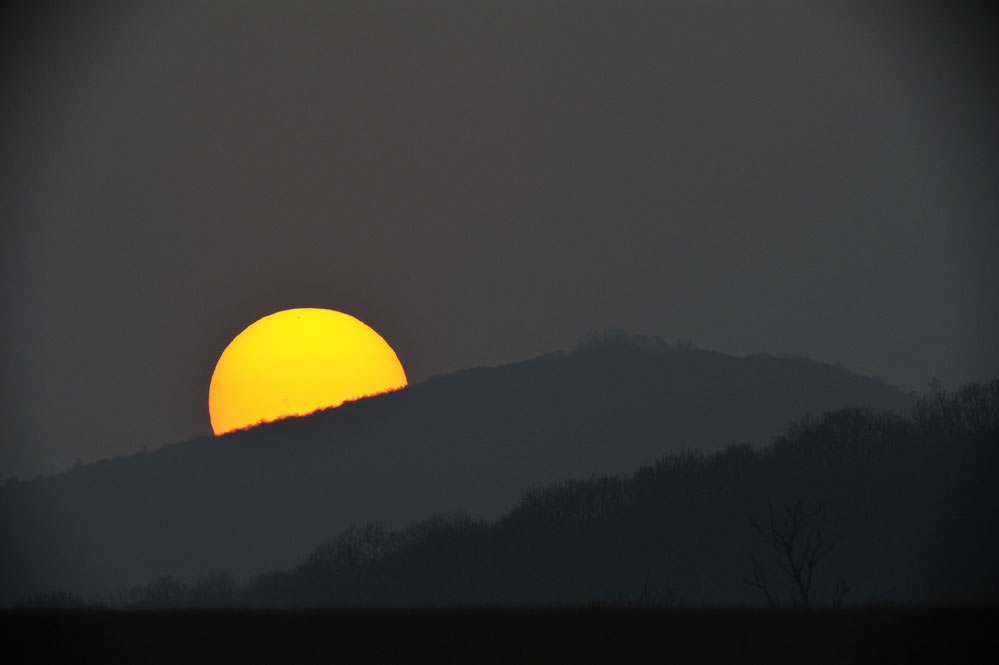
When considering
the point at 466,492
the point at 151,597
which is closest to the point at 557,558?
the point at 151,597

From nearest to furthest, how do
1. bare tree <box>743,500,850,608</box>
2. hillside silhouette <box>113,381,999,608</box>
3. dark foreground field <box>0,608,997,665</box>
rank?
dark foreground field <box>0,608,997,665</box> < bare tree <box>743,500,850,608</box> < hillside silhouette <box>113,381,999,608</box>

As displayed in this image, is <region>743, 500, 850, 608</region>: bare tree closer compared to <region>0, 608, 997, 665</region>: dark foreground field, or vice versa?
<region>0, 608, 997, 665</region>: dark foreground field

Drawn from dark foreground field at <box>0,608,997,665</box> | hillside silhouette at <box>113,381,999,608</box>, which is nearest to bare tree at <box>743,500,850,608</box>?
hillside silhouette at <box>113,381,999,608</box>

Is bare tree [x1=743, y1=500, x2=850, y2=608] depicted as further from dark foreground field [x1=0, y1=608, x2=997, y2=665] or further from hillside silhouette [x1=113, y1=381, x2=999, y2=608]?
dark foreground field [x1=0, y1=608, x2=997, y2=665]

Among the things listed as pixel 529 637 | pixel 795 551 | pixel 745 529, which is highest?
pixel 745 529

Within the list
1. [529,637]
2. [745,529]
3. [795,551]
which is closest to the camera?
[529,637]

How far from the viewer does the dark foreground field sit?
1298cm

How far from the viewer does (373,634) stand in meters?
14.2

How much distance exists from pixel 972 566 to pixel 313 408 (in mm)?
122852

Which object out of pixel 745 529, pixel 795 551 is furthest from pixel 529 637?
pixel 745 529

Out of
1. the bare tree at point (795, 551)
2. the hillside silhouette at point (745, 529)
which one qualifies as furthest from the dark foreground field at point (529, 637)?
the hillside silhouette at point (745, 529)

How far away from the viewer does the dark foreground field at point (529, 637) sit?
13.0 meters

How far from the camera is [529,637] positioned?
1380cm

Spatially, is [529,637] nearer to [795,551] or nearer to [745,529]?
[795,551]
